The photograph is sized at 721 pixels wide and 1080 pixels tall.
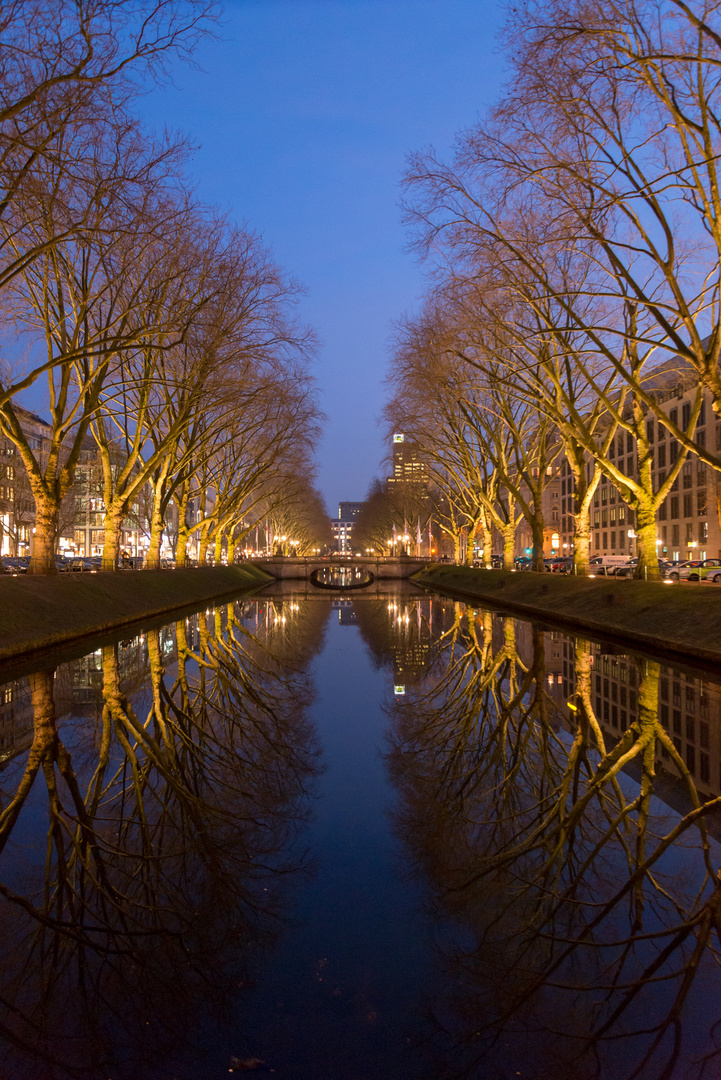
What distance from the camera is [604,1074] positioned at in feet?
9.93

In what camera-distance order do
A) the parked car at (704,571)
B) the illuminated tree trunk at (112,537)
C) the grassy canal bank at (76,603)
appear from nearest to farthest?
the grassy canal bank at (76,603) < the illuminated tree trunk at (112,537) < the parked car at (704,571)

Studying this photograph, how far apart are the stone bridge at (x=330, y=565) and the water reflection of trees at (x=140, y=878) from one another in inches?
3063

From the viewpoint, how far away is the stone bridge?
9031cm

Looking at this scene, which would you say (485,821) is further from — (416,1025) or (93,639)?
(93,639)

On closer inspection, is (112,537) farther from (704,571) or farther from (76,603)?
(704,571)

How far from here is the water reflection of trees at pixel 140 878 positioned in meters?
3.35

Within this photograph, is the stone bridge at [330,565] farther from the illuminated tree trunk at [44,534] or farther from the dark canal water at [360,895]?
the dark canal water at [360,895]

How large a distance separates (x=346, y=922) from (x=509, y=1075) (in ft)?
4.84

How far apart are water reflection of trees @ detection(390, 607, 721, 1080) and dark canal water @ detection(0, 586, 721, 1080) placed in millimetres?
16

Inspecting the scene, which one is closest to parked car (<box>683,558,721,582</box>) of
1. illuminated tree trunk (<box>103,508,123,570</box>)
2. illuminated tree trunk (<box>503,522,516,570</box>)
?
illuminated tree trunk (<box>503,522,516,570</box>)

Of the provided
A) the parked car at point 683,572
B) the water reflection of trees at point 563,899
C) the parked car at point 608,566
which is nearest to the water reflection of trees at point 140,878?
the water reflection of trees at point 563,899

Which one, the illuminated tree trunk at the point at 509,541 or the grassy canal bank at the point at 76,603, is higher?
the illuminated tree trunk at the point at 509,541

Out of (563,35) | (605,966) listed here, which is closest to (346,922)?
(605,966)

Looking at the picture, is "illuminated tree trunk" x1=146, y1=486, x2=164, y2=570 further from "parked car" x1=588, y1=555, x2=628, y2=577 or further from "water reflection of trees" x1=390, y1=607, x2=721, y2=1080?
"water reflection of trees" x1=390, y1=607, x2=721, y2=1080
